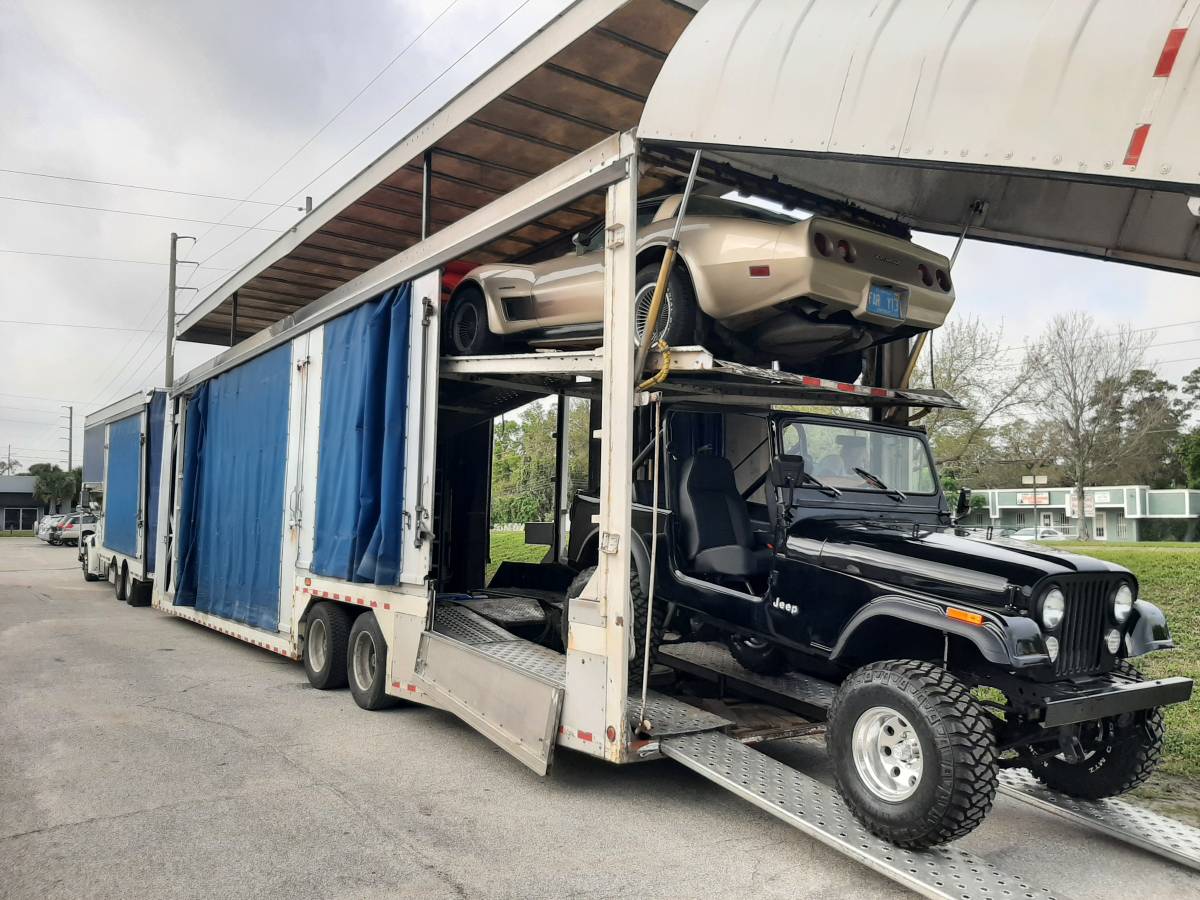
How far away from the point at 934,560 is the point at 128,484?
13464 mm

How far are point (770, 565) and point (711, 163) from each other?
7.79 ft

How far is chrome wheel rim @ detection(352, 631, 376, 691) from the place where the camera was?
23.4ft

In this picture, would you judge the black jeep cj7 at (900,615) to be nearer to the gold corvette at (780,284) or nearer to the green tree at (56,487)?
the gold corvette at (780,284)

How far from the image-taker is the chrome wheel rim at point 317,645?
7852 mm

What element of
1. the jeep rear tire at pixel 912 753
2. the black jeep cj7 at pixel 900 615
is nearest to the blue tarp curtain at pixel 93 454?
the black jeep cj7 at pixel 900 615

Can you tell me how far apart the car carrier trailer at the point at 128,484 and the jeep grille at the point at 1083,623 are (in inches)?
472

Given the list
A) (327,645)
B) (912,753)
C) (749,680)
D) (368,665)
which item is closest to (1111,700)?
(912,753)

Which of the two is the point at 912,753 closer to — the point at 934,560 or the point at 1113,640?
the point at 934,560

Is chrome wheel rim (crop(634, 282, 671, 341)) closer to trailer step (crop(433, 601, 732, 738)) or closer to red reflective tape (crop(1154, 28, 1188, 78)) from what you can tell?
trailer step (crop(433, 601, 732, 738))

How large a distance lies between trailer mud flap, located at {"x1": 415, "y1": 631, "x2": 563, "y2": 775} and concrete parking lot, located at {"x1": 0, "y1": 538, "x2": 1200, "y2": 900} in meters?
0.28

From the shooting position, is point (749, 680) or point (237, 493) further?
point (237, 493)

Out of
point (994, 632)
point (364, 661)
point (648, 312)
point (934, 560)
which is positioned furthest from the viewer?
point (364, 661)

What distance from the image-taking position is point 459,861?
4.19 metres

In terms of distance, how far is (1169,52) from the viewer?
10.7 ft
